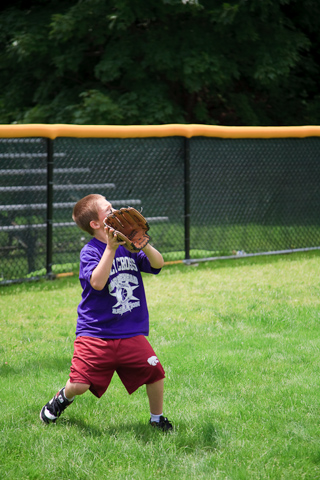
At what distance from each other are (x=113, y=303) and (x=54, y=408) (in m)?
0.67

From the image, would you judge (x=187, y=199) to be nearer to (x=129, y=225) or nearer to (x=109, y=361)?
(x=129, y=225)

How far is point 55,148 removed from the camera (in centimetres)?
722

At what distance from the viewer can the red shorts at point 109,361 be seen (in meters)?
2.97

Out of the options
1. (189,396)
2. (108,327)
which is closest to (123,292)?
(108,327)

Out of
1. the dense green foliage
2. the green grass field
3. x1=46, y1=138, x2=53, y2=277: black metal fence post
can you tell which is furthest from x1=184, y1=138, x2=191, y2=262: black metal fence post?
the dense green foliage

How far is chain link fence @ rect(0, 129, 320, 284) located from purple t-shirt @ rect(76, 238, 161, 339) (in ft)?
13.2

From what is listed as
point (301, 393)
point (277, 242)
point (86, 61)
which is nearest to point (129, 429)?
point (301, 393)

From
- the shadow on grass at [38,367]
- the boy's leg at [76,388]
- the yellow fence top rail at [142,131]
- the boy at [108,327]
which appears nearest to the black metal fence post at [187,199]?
the yellow fence top rail at [142,131]

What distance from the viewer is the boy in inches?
117

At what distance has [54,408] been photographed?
3.13 m

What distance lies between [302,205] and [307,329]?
4464 millimetres

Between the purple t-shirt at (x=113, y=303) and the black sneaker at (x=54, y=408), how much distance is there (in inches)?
14.0

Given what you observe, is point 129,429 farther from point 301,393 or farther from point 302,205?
point 302,205

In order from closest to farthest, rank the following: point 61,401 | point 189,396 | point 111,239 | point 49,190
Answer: point 111,239
point 61,401
point 189,396
point 49,190
